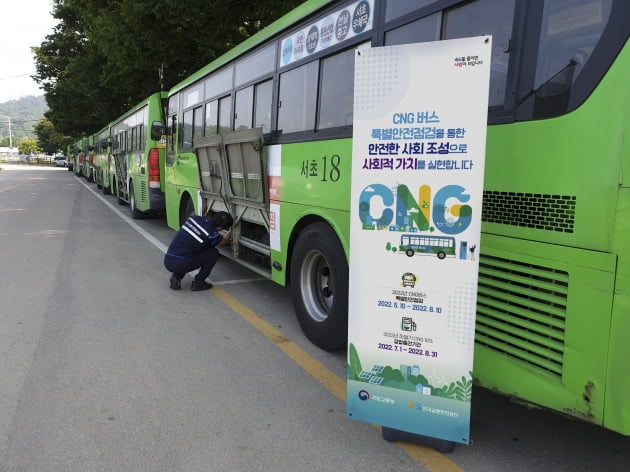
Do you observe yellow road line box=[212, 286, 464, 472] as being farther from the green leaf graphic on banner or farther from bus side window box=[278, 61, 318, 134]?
bus side window box=[278, 61, 318, 134]

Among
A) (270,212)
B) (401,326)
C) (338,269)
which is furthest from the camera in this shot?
(270,212)

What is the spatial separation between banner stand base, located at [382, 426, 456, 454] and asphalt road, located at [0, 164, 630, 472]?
0.04 m

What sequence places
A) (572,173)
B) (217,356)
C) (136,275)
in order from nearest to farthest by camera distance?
(572,173)
(217,356)
(136,275)

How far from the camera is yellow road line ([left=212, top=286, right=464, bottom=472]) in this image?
2.63m

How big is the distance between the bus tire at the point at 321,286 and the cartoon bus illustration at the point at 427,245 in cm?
116

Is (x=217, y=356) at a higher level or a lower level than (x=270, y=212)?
lower

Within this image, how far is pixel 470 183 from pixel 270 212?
2.92m

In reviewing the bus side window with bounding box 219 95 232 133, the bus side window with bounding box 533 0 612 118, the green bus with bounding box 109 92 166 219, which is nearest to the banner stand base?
the bus side window with bounding box 533 0 612 118

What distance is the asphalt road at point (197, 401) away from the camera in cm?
267

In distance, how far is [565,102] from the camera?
221 centimetres

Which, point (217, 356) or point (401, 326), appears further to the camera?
point (217, 356)

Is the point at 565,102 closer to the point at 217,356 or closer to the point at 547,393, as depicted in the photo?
the point at 547,393

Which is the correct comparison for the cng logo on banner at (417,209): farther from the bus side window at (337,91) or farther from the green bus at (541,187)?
the bus side window at (337,91)

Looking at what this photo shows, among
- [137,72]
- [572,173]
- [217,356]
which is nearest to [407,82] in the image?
[572,173]
